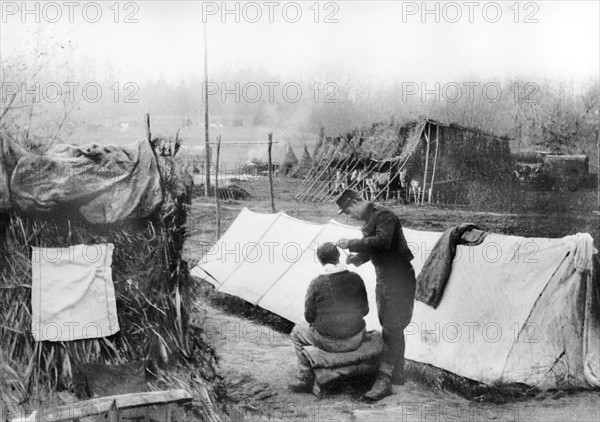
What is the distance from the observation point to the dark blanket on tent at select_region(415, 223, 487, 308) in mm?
4098

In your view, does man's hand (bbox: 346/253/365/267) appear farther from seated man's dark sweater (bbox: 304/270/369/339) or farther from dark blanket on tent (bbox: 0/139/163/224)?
dark blanket on tent (bbox: 0/139/163/224)

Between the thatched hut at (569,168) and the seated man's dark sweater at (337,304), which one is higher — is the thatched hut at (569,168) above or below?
above

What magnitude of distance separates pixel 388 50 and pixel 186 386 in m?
2.45

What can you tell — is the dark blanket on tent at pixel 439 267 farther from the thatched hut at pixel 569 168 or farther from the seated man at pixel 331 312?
the thatched hut at pixel 569 168

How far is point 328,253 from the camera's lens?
397 cm

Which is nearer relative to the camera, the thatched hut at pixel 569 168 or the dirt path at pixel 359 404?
the dirt path at pixel 359 404

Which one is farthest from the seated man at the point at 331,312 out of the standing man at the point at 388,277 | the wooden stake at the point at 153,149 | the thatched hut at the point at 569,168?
the thatched hut at the point at 569,168

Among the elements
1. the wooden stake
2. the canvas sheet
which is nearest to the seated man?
the wooden stake

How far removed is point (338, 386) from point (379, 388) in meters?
0.25

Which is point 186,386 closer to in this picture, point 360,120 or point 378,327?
point 378,327

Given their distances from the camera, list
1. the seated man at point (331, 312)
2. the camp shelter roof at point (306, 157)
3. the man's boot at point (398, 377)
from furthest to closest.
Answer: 1. the camp shelter roof at point (306, 157)
2. the man's boot at point (398, 377)
3. the seated man at point (331, 312)

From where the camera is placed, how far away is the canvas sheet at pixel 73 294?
13.1 feet

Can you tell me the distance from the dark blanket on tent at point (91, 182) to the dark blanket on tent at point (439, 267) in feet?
5.61

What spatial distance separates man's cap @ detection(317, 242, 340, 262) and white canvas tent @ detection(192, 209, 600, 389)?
0.10m
